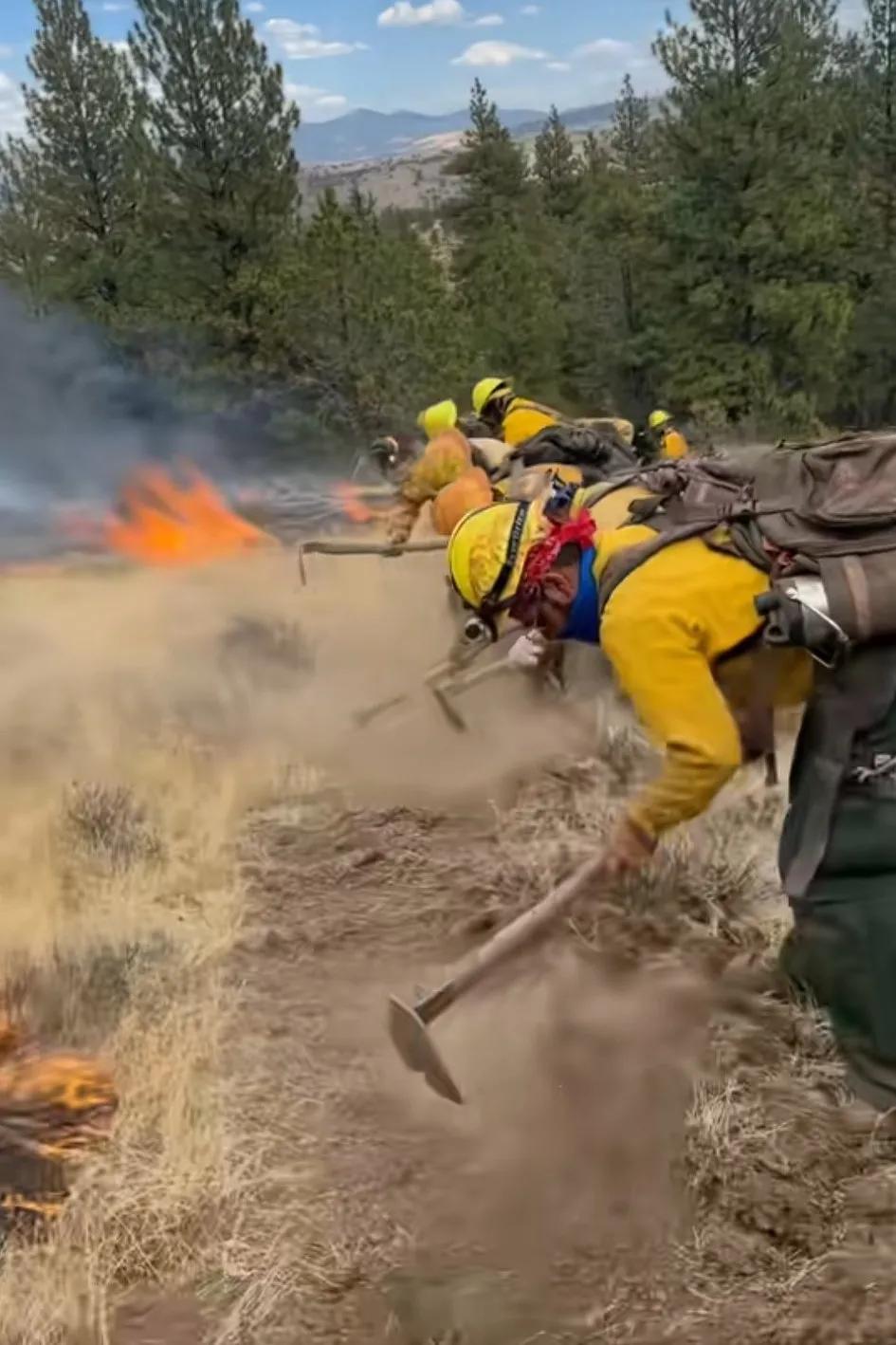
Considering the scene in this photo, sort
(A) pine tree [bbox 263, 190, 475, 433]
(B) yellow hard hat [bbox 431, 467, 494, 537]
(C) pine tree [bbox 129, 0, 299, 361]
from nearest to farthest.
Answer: (B) yellow hard hat [bbox 431, 467, 494, 537] < (A) pine tree [bbox 263, 190, 475, 433] < (C) pine tree [bbox 129, 0, 299, 361]

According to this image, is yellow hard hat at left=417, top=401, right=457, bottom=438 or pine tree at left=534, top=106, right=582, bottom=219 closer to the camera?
yellow hard hat at left=417, top=401, right=457, bottom=438

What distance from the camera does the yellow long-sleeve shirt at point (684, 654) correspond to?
3.10m

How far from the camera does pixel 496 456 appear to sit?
762 centimetres

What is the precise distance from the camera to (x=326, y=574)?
11016mm

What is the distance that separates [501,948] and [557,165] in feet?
121

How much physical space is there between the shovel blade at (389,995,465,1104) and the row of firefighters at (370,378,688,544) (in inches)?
136

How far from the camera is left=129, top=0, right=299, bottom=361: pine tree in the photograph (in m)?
17.8

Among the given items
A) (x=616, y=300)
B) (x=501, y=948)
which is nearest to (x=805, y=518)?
(x=501, y=948)

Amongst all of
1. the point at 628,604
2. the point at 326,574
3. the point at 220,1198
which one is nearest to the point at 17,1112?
the point at 220,1198

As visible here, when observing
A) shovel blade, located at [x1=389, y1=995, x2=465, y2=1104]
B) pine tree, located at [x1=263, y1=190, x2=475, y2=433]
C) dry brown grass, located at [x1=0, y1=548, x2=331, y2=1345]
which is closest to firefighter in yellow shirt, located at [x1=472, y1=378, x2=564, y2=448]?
dry brown grass, located at [x1=0, y1=548, x2=331, y2=1345]

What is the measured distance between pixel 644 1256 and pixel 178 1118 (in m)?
1.20

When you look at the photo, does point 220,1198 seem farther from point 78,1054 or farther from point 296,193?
point 296,193

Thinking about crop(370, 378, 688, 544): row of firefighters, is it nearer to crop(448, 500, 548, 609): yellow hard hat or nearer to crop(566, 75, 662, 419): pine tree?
crop(448, 500, 548, 609): yellow hard hat

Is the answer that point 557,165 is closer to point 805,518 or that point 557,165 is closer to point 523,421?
point 523,421
